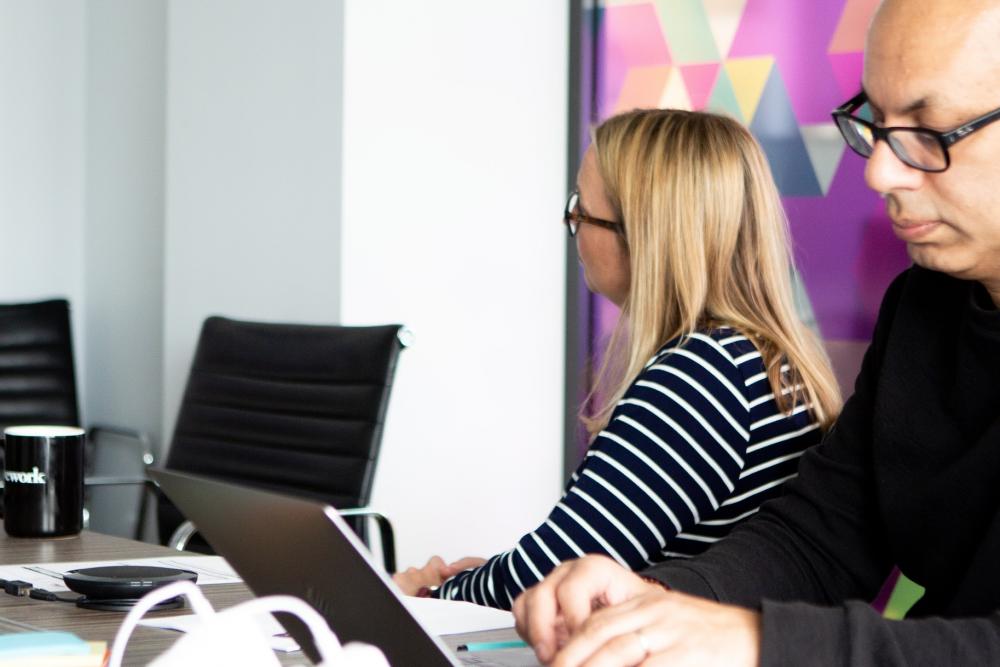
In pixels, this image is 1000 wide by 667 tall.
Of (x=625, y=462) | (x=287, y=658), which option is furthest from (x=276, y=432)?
(x=287, y=658)

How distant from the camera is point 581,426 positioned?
3.32 meters

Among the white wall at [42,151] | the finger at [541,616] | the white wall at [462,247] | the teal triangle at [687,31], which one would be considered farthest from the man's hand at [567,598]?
the white wall at [42,151]

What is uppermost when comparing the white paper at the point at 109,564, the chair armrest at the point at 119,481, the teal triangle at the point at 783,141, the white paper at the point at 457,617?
the teal triangle at the point at 783,141

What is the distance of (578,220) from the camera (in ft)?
6.33

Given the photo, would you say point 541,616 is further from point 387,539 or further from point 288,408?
point 288,408

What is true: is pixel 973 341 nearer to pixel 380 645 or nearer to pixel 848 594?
pixel 848 594

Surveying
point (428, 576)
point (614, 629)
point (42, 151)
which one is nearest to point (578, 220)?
point (428, 576)

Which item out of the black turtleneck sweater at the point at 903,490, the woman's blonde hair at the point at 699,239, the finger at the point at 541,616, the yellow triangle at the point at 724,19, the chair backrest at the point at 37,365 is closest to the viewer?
the finger at the point at 541,616

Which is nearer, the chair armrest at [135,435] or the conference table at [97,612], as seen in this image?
the conference table at [97,612]

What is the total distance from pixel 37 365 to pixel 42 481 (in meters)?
1.75

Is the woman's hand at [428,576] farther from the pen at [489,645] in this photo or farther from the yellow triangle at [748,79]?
the yellow triangle at [748,79]

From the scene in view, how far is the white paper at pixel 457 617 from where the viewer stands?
1.18 m

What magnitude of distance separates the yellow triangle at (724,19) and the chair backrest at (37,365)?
1.75 metres

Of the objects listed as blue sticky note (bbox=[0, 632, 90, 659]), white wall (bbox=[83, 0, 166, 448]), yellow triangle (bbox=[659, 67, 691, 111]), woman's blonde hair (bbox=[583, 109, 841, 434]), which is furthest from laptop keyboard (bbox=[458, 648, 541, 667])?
white wall (bbox=[83, 0, 166, 448])
